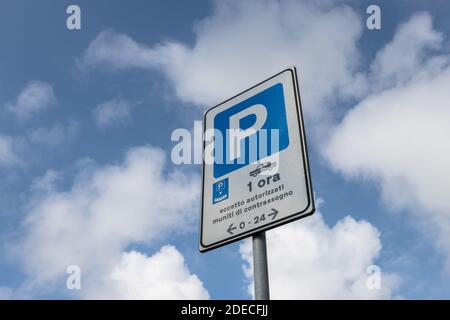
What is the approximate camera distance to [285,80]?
9.75ft

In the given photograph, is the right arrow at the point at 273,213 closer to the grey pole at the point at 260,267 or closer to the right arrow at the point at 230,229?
the grey pole at the point at 260,267

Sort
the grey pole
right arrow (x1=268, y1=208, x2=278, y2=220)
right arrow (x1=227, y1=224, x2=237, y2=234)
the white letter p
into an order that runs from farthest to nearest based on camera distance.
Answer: the white letter p, right arrow (x1=227, y1=224, x2=237, y2=234), right arrow (x1=268, y1=208, x2=278, y2=220), the grey pole

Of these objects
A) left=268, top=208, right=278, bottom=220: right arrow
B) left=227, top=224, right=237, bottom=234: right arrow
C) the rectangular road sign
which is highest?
the rectangular road sign

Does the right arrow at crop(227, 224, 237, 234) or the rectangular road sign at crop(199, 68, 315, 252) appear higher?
the rectangular road sign at crop(199, 68, 315, 252)

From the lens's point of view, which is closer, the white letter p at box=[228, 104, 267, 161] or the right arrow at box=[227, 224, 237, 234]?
the right arrow at box=[227, 224, 237, 234]

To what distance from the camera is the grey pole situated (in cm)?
221

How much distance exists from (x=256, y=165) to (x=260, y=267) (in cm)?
65

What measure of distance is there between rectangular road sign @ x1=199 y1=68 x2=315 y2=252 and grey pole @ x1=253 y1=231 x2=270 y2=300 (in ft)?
0.20

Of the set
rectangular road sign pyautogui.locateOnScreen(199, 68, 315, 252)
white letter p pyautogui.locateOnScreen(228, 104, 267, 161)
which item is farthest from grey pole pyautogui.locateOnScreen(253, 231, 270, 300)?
white letter p pyautogui.locateOnScreen(228, 104, 267, 161)

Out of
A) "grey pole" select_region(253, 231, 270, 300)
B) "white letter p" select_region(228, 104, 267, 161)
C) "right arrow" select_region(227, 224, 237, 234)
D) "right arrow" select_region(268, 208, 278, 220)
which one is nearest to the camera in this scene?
"grey pole" select_region(253, 231, 270, 300)

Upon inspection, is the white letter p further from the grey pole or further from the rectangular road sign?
the grey pole

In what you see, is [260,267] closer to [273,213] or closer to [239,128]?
[273,213]
